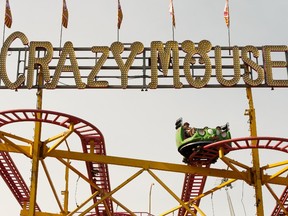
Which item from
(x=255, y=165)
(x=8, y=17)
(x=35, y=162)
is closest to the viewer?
(x=35, y=162)

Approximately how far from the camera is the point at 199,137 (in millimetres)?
20281

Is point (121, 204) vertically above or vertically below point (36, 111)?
below

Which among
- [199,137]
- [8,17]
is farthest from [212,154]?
[8,17]

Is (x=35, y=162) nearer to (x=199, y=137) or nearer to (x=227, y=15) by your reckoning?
(x=199, y=137)

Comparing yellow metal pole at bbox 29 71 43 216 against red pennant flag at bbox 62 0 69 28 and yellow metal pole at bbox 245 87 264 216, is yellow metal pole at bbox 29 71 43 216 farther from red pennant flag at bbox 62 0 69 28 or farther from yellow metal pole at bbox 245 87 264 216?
yellow metal pole at bbox 245 87 264 216

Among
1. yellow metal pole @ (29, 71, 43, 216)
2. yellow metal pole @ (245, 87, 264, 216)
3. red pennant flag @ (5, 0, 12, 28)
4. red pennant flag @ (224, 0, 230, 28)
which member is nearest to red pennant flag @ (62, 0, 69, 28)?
red pennant flag @ (5, 0, 12, 28)

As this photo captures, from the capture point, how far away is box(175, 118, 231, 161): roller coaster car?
20188 millimetres

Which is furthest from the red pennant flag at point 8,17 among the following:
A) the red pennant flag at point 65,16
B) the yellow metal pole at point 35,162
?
the yellow metal pole at point 35,162

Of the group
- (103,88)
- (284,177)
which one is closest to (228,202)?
(284,177)

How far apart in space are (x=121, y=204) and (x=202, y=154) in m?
3.52

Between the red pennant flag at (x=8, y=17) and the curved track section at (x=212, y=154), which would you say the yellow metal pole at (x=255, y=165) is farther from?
the red pennant flag at (x=8, y=17)

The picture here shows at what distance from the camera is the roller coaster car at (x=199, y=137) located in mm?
20188

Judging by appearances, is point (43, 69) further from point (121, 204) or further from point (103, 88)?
point (121, 204)

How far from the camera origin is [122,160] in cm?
2045
